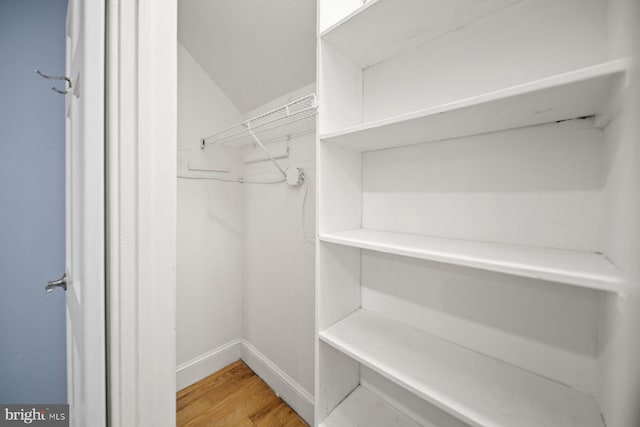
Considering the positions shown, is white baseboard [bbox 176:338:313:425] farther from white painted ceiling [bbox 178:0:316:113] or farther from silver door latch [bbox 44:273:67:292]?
white painted ceiling [bbox 178:0:316:113]

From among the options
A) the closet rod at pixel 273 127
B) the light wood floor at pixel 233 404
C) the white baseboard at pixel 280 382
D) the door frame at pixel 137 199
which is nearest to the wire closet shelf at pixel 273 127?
the closet rod at pixel 273 127

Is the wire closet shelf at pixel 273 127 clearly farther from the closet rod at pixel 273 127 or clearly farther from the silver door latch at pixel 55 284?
the silver door latch at pixel 55 284

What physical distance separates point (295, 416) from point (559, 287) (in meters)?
1.55

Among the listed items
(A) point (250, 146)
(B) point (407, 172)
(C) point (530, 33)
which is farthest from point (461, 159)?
(A) point (250, 146)

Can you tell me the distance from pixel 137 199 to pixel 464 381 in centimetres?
98

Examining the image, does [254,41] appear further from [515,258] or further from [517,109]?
[515,258]

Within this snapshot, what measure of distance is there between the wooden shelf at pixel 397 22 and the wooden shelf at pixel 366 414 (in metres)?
1.40

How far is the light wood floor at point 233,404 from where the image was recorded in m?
1.36

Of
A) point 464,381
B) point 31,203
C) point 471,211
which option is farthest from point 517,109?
point 31,203

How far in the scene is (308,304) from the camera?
1410mm

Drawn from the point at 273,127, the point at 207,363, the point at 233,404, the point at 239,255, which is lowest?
the point at 233,404

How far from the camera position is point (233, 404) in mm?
1478

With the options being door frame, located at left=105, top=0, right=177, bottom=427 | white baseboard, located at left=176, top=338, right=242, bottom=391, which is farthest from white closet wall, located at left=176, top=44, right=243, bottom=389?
door frame, located at left=105, top=0, right=177, bottom=427

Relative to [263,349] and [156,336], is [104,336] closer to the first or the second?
[156,336]
